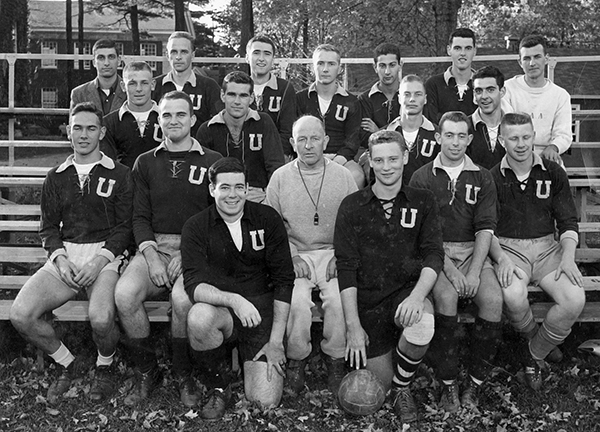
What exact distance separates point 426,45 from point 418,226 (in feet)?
46.2

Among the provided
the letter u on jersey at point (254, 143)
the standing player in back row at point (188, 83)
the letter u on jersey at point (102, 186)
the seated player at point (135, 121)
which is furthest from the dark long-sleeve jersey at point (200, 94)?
the letter u on jersey at point (102, 186)

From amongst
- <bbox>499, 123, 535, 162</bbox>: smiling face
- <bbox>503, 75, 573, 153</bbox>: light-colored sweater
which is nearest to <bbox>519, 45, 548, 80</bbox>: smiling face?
<bbox>503, 75, 573, 153</bbox>: light-colored sweater

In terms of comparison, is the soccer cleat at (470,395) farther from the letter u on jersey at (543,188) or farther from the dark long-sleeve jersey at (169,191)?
the dark long-sleeve jersey at (169,191)

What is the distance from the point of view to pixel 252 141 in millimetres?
5805

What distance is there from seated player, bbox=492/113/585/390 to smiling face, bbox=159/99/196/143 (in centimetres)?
222

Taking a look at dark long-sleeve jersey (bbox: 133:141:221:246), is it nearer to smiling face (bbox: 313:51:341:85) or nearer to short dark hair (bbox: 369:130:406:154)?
short dark hair (bbox: 369:130:406:154)

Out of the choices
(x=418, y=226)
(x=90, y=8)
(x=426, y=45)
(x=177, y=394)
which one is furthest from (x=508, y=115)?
(x=90, y=8)

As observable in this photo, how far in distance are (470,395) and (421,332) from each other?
1.77ft

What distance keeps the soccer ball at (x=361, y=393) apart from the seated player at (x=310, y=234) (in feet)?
1.09

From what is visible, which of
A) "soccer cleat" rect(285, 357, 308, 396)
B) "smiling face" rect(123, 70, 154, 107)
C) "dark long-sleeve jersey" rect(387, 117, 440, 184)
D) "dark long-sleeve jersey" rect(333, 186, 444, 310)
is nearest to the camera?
"dark long-sleeve jersey" rect(333, 186, 444, 310)

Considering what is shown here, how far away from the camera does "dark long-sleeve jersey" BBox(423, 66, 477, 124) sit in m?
6.65

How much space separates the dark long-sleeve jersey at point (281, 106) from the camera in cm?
645

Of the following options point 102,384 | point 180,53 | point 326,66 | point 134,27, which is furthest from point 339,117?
point 134,27

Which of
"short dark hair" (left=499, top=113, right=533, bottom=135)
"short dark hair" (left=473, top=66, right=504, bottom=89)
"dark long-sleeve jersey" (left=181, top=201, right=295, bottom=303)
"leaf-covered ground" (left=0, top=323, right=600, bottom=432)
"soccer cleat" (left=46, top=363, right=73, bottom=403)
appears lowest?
"leaf-covered ground" (left=0, top=323, right=600, bottom=432)
